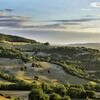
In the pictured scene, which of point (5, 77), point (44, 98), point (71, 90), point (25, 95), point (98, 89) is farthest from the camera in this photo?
point (5, 77)

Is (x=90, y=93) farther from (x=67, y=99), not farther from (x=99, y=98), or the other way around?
(x=67, y=99)

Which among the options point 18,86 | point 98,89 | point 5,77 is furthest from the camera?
point 5,77

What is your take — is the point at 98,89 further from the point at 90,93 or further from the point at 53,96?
the point at 53,96

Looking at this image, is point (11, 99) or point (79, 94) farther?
point (79, 94)

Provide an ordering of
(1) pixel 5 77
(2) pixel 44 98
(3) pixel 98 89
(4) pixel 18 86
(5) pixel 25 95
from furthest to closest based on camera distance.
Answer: (1) pixel 5 77 → (3) pixel 98 89 → (4) pixel 18 86 → (5) pixel 25 95 → (2) pixel 44 98

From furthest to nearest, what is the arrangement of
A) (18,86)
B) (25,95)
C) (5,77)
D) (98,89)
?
(5,77), (98,89), (18,86), (25,95)

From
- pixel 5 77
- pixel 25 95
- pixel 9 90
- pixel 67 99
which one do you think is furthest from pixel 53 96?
pixel 5 77

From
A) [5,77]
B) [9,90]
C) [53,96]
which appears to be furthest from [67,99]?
[5,77]

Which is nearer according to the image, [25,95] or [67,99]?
[67,99]
